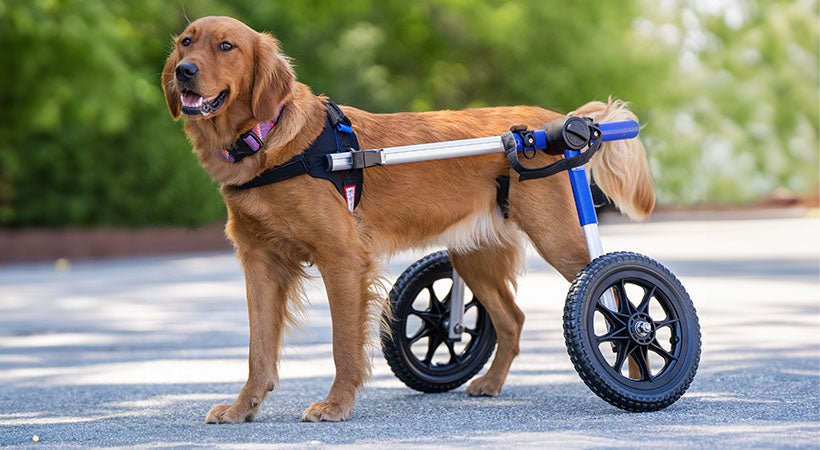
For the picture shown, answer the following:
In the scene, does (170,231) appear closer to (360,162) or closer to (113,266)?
(113,266)

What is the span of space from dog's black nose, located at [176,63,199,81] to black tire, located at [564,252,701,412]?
204cm

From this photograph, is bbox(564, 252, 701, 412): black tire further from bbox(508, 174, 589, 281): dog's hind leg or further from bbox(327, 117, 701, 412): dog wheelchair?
bbox(508, 174, 589, 281): dog's hind leg

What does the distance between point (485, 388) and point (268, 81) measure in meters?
2.12

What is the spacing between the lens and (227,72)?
5.70m

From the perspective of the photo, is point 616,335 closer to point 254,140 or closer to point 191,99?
point 254,140

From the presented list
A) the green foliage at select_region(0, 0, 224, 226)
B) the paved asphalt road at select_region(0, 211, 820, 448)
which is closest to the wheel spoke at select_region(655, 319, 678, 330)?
the paved asphalt road at select_region(0, 211, 820, 448)

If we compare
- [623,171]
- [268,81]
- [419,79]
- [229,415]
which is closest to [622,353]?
[623,171]

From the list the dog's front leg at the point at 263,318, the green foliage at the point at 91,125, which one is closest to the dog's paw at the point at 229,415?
the dog's front leg at the point at 263,318

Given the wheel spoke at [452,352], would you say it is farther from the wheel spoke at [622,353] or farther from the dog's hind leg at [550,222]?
the wheel spoke at [622,353]

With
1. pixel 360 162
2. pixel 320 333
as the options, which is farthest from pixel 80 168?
pixel 360 162

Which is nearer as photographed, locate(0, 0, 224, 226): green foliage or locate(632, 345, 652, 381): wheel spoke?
locate(632, 345, 652, 381): wheel spoke

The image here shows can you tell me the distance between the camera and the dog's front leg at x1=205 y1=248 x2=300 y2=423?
5.89 metres

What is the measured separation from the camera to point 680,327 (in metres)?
5.79

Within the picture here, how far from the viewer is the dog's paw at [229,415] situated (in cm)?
580
